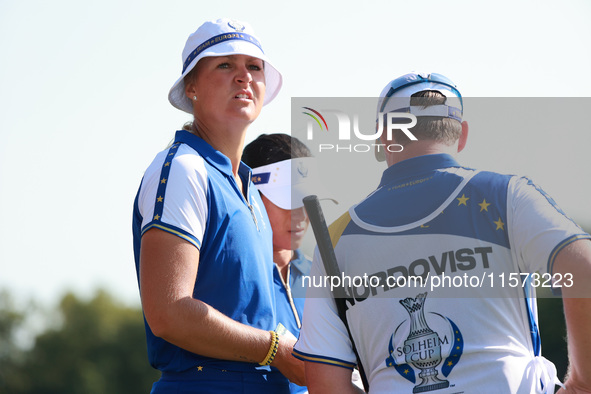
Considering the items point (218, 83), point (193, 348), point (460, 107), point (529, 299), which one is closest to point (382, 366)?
point (529, 299)

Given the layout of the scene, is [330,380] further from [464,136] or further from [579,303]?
[464,136]

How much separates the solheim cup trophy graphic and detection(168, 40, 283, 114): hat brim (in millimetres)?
1812

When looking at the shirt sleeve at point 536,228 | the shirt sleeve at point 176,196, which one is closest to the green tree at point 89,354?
the shirt sleeve at point 176,196

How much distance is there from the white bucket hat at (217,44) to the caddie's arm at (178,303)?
1.16m

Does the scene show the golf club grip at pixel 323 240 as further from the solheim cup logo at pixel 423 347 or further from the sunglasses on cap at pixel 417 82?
the sunglasses on cap at pixel 417 82

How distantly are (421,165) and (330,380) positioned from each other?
40.9 inches

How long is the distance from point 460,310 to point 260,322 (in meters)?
1.17

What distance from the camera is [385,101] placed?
152 inches

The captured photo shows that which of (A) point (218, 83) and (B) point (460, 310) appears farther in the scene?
(A) point (218, 83)

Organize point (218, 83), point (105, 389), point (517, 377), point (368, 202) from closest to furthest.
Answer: point (517, 377)
point (368, 202)
point (218, 83)
point (105, 389)

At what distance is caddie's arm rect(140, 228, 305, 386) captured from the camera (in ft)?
12.0

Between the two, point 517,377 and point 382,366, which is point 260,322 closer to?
point 382,366

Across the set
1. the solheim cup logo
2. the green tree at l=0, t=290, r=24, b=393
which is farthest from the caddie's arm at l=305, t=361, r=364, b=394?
the green tree at l=0, t=290, r=24, b=393

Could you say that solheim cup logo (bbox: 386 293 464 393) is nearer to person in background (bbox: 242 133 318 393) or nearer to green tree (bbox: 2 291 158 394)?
person in background (bbox: 242 133 318 393)
